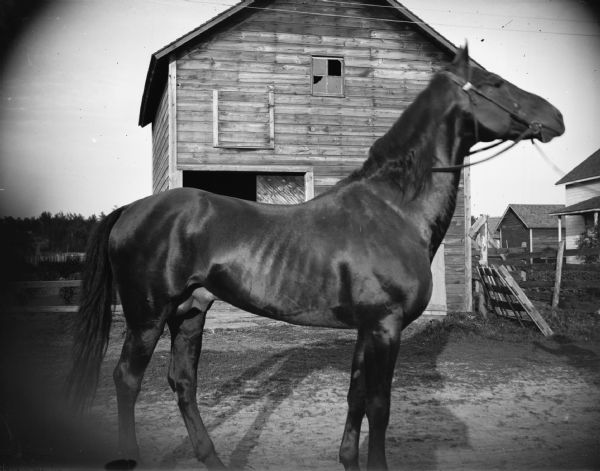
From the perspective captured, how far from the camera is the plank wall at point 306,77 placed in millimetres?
10688

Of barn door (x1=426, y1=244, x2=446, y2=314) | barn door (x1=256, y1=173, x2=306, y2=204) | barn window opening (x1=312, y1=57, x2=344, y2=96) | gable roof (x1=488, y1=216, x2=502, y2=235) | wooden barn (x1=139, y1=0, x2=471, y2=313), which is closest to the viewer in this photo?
wooden barn (x1=139, y1=0, x2=471, y2=313)

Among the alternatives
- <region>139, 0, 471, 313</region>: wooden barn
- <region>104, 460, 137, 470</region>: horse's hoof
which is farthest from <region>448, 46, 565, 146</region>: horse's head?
<region>139, 0, 471, 313</region>: wooden barn

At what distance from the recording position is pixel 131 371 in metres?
3.24

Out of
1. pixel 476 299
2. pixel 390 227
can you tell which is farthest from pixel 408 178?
pixel 476 299

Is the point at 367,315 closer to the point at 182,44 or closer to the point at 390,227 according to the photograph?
the point at 390,227

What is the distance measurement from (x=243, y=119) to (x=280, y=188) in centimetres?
209

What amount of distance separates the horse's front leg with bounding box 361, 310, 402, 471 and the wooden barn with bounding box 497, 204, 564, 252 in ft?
147

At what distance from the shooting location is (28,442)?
3.57 metres

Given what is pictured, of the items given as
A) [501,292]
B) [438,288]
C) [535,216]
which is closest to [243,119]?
[438,288]

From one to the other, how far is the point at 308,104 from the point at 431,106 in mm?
8222

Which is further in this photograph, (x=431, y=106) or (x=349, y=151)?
(x=349, y=151)

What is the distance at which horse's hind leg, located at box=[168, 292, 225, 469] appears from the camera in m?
3.37

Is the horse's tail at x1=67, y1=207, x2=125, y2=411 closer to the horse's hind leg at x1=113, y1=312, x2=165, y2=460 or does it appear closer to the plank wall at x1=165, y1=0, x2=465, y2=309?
the horse's hind leg at x1=113, y1=312, x2=165, y2=460

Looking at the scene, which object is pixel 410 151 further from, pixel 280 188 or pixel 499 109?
pixel 280 188
